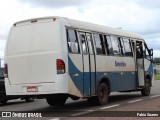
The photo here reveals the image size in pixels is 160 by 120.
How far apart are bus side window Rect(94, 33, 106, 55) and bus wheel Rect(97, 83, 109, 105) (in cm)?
122

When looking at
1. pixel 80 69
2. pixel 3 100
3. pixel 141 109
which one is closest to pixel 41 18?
pixel 80 69

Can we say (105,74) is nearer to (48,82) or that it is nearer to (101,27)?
(101,27)

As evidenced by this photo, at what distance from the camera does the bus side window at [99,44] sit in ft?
53.6

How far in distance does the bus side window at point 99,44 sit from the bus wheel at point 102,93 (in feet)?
4.01

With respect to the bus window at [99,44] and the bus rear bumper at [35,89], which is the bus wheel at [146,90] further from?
the bus rear bumper at [35,89]

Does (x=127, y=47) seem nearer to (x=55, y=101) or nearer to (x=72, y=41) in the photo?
(x=55, y=101)

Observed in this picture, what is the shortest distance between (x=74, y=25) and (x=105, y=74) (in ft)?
8.89

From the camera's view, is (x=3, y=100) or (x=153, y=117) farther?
(x=3, y=100)

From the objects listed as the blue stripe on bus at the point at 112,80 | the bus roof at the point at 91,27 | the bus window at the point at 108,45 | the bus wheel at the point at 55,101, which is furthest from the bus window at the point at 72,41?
the bus wheel at the point at 55,101

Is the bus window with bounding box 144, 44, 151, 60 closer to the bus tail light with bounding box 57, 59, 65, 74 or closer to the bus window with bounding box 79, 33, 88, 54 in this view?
the bus window with bounding box 79, 33, 88, 54

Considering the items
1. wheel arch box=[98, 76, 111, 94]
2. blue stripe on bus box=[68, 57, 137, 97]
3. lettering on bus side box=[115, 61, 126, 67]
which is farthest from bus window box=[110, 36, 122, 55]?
wheel arch box=[98, 76, 111, 94]

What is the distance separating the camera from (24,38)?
14680mm

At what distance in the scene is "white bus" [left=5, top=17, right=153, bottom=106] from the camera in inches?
549

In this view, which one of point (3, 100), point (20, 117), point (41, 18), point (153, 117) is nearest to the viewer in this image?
point (153, 117)
